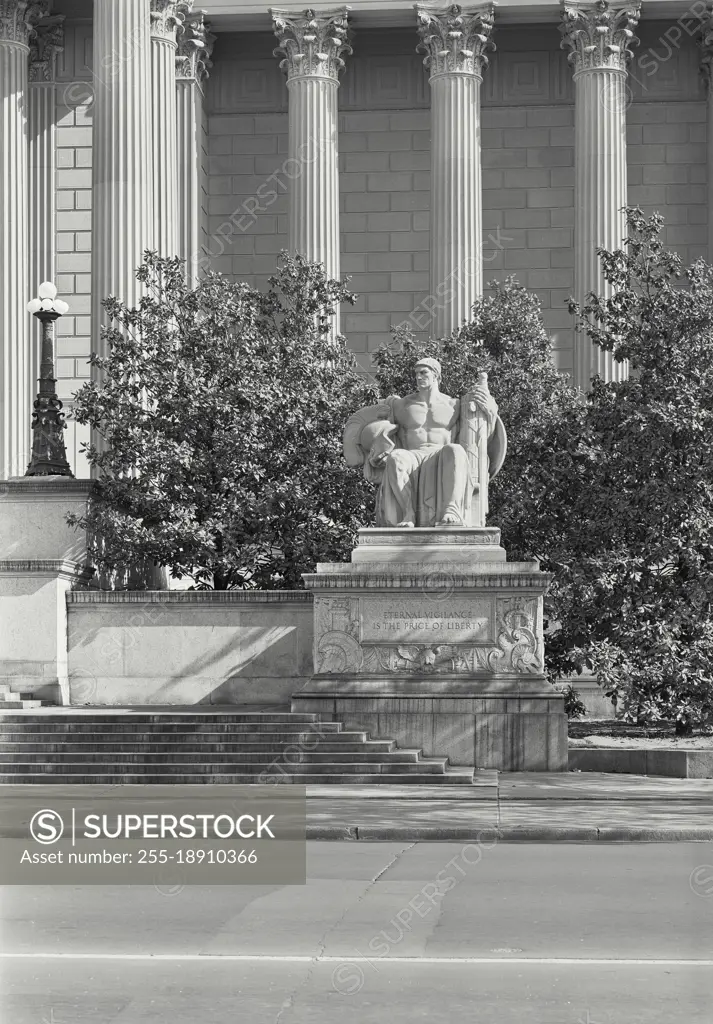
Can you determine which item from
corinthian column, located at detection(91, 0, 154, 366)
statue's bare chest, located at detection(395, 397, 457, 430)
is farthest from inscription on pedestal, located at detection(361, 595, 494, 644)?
corinthian column, located at detection(91, 0, 154, 366)

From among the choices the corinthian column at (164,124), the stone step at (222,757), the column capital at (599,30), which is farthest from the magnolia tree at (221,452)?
the column capital at (599,30)

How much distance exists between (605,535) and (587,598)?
152 cm

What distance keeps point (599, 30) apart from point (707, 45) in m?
4.27

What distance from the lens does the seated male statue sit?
73.0 ft

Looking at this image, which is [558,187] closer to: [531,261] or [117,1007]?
[531,261]

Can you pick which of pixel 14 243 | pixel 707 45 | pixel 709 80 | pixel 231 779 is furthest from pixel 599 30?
pixel 231 779

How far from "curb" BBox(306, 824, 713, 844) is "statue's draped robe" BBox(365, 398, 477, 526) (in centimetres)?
→ 755

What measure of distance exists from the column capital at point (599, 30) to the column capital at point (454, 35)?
2069 millimetres

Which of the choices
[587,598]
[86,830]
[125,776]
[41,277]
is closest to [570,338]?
[41,277]

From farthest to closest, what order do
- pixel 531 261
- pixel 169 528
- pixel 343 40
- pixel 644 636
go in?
pixel 531 261
pixel 343 40
pixel 169 528
pixel 644 636

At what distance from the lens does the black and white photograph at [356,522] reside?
10.3m

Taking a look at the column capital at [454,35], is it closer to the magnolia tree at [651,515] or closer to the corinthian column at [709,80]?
the corinthian column at [709,80]

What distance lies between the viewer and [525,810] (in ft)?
54.3

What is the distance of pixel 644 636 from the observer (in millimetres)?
23234
